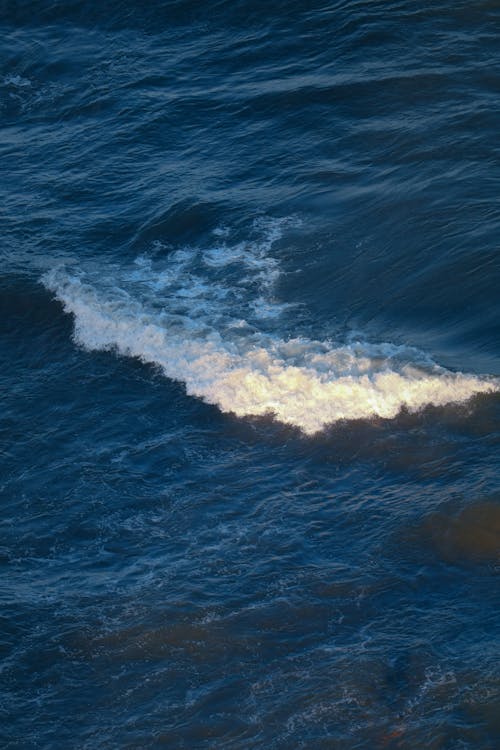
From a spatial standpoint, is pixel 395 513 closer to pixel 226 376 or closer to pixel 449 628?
pixel 449 628

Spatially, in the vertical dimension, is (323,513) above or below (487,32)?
below

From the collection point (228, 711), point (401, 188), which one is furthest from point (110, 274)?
point (228, 711)

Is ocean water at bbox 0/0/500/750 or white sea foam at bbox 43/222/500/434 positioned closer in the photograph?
ocean water at bbox 0/0/500/750

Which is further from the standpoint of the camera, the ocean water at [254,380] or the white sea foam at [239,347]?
the white sea foam at [239,347]
